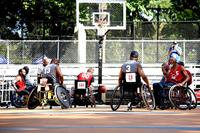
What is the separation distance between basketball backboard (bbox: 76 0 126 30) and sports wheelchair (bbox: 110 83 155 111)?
21.8 ft

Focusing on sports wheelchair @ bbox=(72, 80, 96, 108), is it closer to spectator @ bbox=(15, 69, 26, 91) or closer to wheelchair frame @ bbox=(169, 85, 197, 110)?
spectator @ bbox=(15, 69, 26, 91)

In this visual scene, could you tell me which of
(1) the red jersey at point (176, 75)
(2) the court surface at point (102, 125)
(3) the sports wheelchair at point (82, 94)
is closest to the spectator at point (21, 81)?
(3) the sports wheelchair at point (82, 94)

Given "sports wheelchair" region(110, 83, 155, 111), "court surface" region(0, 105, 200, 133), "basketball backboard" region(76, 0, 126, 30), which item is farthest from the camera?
"basketball backboard" region(76, 0, 126, 30)

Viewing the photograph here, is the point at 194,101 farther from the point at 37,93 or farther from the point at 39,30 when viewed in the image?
the point at 39,30

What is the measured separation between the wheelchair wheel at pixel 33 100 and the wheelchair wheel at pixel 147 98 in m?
2.90

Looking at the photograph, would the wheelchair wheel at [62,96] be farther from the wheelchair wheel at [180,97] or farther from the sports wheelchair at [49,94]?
the wheelchair wheel at [180,97]

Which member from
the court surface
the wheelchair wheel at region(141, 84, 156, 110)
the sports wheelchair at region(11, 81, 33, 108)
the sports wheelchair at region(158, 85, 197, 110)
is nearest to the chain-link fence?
the sports wheelchair at region(11, 81, 33, 108)

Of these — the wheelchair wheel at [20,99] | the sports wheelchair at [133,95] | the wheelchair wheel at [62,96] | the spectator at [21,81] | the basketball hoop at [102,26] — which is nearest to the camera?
the sports wheelchair at [133,95]

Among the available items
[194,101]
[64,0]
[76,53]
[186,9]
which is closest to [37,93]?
[194,101]

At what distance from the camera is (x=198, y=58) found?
3016cm

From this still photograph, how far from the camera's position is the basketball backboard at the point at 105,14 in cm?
2222

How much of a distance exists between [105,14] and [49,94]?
6.12 m

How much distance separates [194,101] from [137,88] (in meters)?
1.94

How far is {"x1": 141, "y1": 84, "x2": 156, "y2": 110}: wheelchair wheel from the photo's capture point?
15602 millimetres
